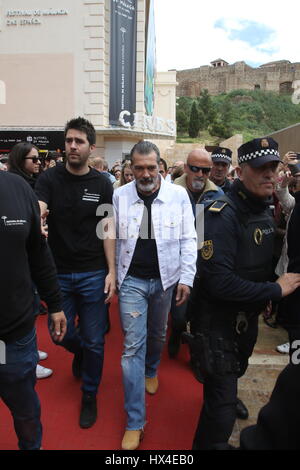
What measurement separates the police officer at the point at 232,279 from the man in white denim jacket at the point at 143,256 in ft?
1.41

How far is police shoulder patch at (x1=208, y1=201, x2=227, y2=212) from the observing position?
1.95 metres

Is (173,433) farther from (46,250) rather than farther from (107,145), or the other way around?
(107,145)

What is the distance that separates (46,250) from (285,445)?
1502 mm

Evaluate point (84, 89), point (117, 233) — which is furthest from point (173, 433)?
point (84, 89)

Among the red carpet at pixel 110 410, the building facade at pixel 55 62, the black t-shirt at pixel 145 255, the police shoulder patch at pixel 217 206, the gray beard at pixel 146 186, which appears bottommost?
the red carpet at pixel 110 410

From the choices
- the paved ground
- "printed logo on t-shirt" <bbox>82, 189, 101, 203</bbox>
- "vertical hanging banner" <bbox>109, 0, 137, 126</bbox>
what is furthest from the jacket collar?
"vertical hanging banner" <bbox>109, 0, 137, 126</bbox>

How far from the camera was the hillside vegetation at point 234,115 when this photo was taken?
38.3 meters

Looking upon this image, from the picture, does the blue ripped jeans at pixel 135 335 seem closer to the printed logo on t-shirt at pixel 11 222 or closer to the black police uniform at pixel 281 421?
the printed logo on t-shirt at pixel 11 222

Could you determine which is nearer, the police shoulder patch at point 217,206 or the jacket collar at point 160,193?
the police shoulder patch at point 217,206

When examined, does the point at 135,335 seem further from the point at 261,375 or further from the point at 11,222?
the point at 261,375

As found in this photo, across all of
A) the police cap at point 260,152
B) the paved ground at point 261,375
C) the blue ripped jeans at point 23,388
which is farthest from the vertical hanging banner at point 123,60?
the blue ripped jeans at point 23,388

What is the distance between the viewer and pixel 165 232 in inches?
97.1

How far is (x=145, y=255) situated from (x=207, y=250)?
0.59 m

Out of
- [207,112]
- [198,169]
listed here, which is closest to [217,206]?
[198,169]
